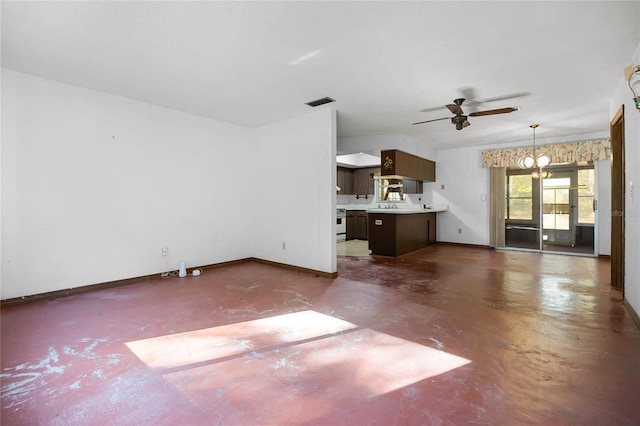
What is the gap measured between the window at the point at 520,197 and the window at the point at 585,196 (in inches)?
41.2

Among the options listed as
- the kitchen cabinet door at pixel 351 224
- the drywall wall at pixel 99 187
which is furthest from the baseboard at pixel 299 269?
the kitchen cabinet door at pixel 351 224

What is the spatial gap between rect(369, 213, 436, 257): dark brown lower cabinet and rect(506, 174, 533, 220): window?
3.49 meters

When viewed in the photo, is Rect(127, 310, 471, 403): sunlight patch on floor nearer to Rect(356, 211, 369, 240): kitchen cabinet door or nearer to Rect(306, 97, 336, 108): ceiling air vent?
Rect(306, 97, 336, 108): ceiling air vent

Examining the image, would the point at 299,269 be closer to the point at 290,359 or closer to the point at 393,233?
the point at 393,233

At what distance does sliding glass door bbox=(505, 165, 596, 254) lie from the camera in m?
7.45

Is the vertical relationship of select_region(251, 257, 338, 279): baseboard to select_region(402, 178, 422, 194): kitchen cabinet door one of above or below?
below

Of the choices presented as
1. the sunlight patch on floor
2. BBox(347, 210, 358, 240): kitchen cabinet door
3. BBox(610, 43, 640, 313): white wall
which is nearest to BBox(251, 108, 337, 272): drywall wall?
the sunlight patch on floor

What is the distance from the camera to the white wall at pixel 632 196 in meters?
2.77

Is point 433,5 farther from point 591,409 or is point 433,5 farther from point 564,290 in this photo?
point 564,290

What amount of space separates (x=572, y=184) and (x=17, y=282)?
35.4 feet

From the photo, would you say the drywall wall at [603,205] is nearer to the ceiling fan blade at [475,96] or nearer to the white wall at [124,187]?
the ceiling fan blade at [475,96]

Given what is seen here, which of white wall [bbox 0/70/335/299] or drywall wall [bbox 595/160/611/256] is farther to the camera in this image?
drywall wall [bbox 595/160/611/256]

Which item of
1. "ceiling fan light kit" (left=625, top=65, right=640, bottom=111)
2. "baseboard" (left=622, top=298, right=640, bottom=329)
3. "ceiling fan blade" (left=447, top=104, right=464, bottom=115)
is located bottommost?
"baseboard" (left=622, top=298, right=640, bottom=329)

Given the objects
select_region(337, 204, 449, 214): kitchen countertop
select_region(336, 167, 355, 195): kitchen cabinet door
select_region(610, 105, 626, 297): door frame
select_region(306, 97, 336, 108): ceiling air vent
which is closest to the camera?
select_region(610, 105, 626, 297): door frame
